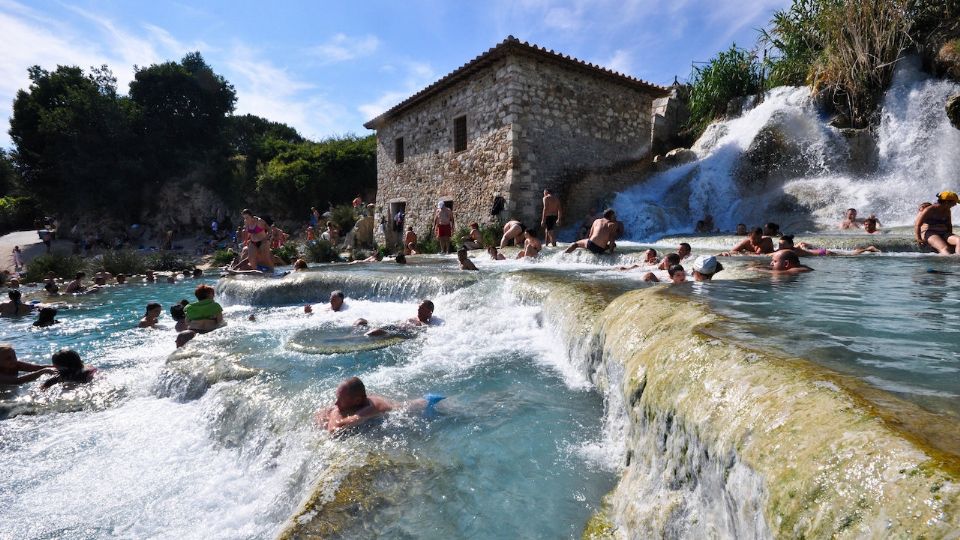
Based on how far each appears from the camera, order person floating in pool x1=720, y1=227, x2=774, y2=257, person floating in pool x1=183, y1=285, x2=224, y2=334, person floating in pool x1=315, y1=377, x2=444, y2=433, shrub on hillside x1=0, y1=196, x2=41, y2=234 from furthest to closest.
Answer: shrub on hillside x1=0, y1=196, x2=41, y2=234, person floating in pool x1=720, y1=227, x2=774, y2=257, person floating in pool x1=183, y1=285, x2=224, y2=334, person floating in pool x1=315, y1=377, x2=444, y2=433

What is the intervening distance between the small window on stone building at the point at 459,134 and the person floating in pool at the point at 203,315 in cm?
965

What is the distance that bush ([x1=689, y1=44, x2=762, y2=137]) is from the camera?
1536 cm

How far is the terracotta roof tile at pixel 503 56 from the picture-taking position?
488 inches

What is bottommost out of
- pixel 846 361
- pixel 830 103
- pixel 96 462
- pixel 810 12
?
pixel 96 462

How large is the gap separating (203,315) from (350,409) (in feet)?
14.5

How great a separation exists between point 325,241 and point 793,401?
17149 mm

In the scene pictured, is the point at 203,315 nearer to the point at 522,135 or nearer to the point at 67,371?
the point at 67,371

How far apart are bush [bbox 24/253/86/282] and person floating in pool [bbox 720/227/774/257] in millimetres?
18080

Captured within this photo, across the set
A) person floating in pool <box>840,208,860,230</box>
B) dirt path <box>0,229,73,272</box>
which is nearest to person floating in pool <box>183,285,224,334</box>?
person floating in pool <box>840,208,860,230</box>

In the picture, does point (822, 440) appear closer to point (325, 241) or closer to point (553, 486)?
point (553, 486)

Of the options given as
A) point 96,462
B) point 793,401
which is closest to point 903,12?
point 793,401

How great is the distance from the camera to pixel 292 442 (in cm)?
321

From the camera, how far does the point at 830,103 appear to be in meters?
12.7

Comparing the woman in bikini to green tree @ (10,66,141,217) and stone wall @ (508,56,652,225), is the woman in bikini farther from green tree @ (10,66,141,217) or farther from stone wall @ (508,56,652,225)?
green tree @ (10,66,141,217)
